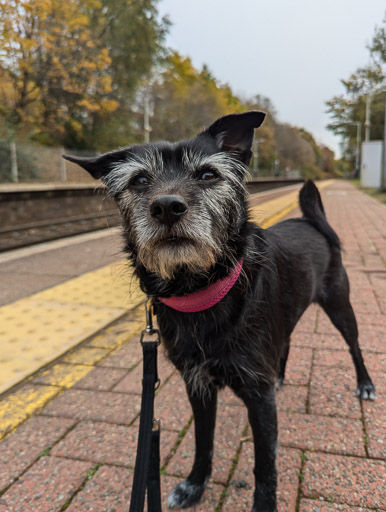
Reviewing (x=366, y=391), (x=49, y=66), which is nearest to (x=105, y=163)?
(x=366, y=391)

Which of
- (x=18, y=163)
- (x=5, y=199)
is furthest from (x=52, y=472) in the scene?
(x=18, y=163)

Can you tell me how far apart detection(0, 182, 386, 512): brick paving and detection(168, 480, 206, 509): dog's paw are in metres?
0.05

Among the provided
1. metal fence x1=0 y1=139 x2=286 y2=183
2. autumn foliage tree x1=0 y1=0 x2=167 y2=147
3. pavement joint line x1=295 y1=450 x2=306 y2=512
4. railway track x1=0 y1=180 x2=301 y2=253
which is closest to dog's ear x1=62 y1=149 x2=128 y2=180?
pavement joint line x1=295 y1=450 x2=306 y2=512

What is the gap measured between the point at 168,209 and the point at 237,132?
64 cm

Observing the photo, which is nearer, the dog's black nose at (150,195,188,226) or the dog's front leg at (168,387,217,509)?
the dog's black nose at (150,195,188,226)

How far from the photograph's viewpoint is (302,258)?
2.70 m

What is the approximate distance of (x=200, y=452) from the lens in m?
2.21

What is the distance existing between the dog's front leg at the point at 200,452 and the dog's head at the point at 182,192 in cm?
74

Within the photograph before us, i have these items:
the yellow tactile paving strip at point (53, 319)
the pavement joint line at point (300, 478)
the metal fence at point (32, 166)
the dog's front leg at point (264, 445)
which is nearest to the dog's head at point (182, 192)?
the dog's front leg at point (264, 445)

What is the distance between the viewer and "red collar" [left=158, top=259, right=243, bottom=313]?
6.23ft

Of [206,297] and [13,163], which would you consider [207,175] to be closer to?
[206,297]

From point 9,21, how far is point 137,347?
25001 millimetres

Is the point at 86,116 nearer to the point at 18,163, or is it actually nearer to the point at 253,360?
the point at 18,163

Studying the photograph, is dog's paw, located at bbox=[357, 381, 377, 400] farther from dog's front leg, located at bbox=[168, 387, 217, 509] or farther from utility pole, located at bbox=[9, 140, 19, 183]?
utility pole, located at bbox=[9, 140, 19, 183]
